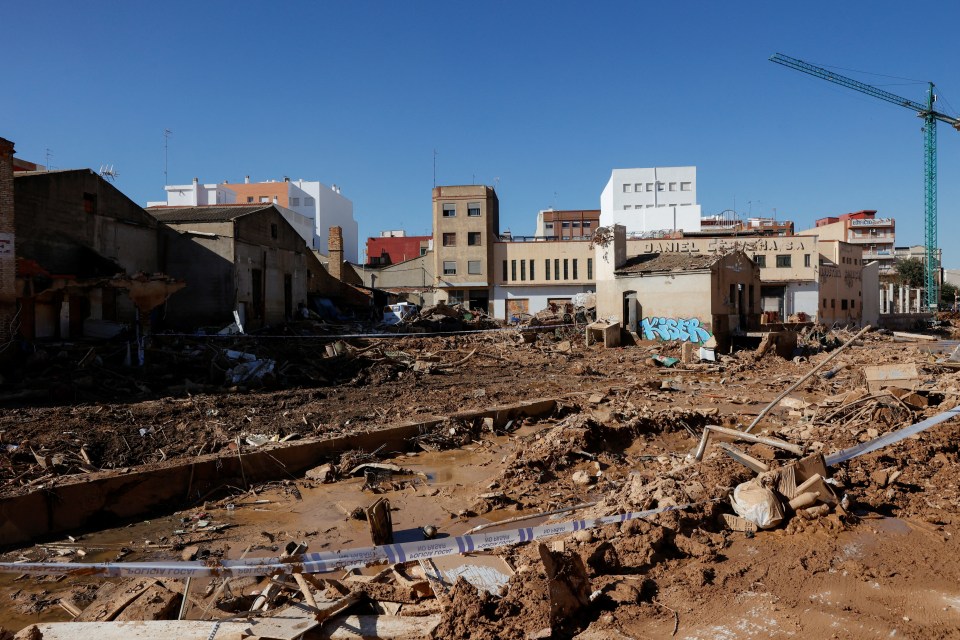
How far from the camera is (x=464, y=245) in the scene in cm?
4897

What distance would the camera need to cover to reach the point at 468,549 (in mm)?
5160

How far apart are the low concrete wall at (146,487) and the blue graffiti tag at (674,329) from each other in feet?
66.5

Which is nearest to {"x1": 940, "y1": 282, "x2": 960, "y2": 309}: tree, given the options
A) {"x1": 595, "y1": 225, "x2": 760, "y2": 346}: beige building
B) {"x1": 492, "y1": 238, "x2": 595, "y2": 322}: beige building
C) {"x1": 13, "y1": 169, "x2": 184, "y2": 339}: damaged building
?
{"x1": 492, "y1": 238, "x2": 595, "y2": 322}: beige building

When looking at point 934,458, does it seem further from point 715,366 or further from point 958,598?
point 715,366

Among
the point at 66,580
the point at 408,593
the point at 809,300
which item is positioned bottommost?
the point at 66,580

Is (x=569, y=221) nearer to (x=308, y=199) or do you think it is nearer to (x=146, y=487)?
(x=308, y=199)

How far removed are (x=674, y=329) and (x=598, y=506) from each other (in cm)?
2260

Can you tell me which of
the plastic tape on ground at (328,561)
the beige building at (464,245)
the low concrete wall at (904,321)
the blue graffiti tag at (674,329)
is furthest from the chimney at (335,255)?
the low concrete wall at (904,321)

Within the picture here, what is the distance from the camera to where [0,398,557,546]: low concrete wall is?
6.87 m

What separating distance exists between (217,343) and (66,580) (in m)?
14.9

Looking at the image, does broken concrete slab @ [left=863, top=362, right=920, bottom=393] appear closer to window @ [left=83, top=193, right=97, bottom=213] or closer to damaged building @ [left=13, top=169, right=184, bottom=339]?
damaged building @ [left=13, top=169, right=184, bottom=339]

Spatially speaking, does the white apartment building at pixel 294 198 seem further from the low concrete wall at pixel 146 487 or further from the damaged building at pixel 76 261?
the low concrete wall at pixel 146 487

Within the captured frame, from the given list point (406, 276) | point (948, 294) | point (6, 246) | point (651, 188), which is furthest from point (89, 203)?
point (948, 294)

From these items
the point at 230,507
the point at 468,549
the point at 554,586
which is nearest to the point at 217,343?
the point at 230,507
